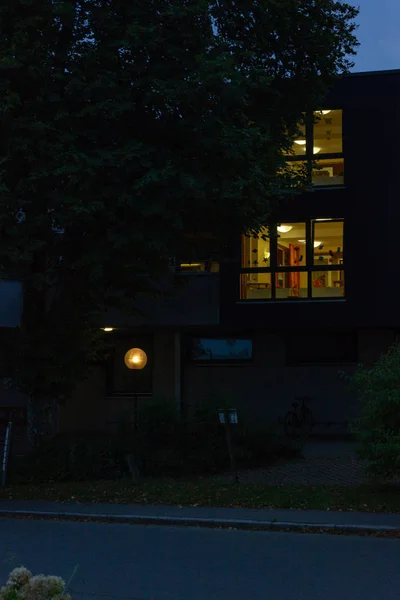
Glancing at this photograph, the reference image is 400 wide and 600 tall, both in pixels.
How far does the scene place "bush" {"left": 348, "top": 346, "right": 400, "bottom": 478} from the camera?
1127 cm

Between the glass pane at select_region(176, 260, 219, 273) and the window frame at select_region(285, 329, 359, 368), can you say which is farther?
the window frame at select_region(285, 329, 359, 368)

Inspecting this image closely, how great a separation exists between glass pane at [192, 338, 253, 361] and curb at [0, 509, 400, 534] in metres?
11.6

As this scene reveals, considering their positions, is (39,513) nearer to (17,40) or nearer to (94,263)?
(94,263)

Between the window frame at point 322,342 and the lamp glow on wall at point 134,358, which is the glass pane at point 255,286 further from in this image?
the lamp glow on wall at point 134,358

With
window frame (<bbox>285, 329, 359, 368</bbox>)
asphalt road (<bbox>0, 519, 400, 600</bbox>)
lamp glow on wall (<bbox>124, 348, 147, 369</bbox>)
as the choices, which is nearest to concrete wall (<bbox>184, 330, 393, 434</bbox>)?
window frame (<bbox>285, 329, 359, 368</bbox>)

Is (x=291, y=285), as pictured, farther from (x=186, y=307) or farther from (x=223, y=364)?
(x=223, y=364)

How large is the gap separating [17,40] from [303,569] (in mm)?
9726

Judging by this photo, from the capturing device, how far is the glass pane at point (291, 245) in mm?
20828

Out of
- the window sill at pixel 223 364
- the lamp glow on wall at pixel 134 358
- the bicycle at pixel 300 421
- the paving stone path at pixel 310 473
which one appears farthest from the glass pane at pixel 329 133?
the paving stone path at pixel 310 473

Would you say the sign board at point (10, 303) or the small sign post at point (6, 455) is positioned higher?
the sign board at point (10, 303)

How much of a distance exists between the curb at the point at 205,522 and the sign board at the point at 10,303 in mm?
4551

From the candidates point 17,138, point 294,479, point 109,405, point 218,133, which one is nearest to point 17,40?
point 17,138

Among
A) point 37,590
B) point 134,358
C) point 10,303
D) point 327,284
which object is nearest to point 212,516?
point 10,303

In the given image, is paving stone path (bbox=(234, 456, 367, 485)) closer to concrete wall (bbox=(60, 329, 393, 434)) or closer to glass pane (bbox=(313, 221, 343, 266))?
concrete wall (bbox=(60, 329, 393, 434))
